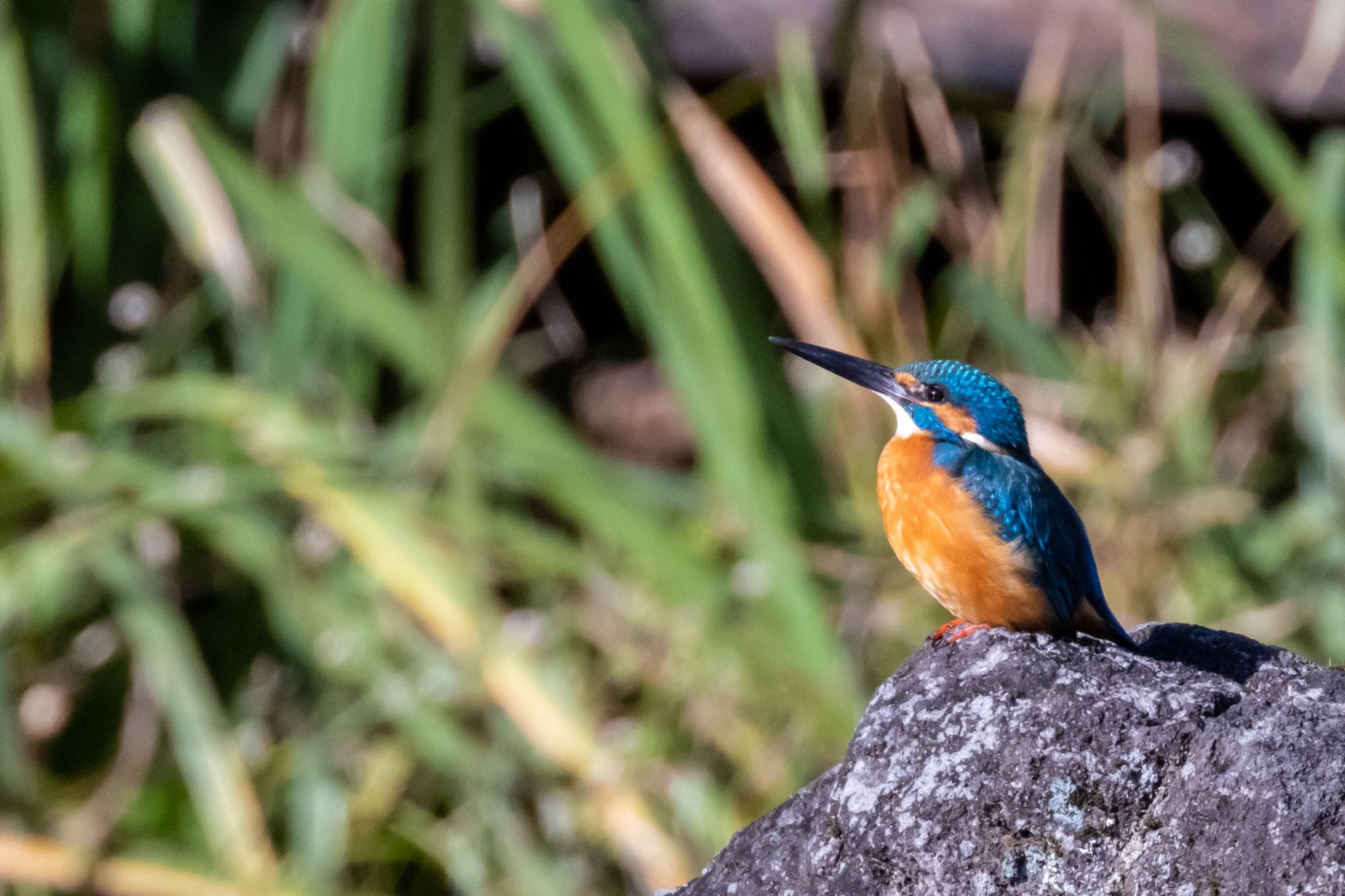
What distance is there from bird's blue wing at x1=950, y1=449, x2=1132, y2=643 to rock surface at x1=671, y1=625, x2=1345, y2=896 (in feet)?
0.77

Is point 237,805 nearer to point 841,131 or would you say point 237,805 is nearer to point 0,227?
point 0,227

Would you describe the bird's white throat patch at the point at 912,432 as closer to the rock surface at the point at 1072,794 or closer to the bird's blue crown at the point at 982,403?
the bird's blue crown at the point at 982,403

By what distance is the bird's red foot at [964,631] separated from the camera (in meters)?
1.30

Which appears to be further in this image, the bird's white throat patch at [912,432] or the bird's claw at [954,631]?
the bird's white throat patch at [912,432]

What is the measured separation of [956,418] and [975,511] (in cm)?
16

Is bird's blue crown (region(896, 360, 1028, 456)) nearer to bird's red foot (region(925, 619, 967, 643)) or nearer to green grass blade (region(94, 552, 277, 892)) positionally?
bird's red foot (region(925, 619, 967, 643))

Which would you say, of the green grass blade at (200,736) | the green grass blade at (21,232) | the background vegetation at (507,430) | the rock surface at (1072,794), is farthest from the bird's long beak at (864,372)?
the green grass blade at (21,232)

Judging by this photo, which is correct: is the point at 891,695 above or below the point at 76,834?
above

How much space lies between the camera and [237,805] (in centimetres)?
254

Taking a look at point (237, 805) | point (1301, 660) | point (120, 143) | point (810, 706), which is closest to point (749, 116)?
point (120, 143)

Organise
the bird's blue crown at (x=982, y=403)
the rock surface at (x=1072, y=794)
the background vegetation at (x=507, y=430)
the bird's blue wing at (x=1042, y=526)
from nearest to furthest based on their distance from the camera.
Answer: the rock surface at (x=1072, y=794)
the bird's blue wing at (x=1042, y=526)
the bird's blue crown at (x=982, y=403)
the background vegetation at (x=507, y=430)

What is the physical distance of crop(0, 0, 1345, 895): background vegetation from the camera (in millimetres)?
2521

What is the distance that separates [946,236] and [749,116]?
59 cm

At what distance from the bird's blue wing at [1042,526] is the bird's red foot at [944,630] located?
0.28 ft
